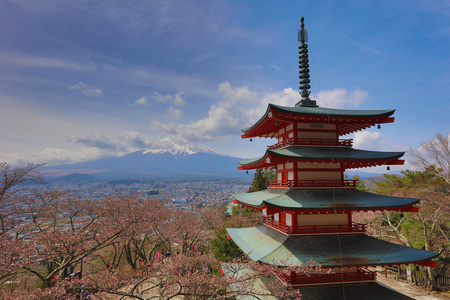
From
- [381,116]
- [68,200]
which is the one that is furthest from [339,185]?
[68,200]

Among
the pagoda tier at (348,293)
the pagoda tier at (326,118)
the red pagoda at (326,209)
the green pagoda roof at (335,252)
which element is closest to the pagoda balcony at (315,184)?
the red pagoda at (326,209)

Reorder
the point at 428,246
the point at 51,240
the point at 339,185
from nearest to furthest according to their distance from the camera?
the point at 339,185
the point at 51,240
the point at 428,246

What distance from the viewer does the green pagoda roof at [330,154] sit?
918cm

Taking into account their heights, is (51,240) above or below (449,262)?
above

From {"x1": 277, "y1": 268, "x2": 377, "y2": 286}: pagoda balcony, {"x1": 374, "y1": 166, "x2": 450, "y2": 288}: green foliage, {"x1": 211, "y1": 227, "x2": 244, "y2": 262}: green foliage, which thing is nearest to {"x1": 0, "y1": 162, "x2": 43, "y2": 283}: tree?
{"x1": 277, "y1": 268, "x2": 377, "y2": 286}: pagoda balcony

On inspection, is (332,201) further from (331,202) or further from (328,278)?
(328,278)

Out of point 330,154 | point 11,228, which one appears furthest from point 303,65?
point 11,228

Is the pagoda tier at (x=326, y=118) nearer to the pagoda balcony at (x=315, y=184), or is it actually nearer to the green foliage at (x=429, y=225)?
the pagoda balcony at (x=315, y=184)

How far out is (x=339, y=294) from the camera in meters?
8.45

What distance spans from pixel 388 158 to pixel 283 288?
22.7ft

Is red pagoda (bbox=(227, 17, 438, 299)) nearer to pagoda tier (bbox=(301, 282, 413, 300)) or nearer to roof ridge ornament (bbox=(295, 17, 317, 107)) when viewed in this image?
pagoda tier (bbox=(301, 282, 413, 300))

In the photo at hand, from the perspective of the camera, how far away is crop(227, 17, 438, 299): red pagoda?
8469mm

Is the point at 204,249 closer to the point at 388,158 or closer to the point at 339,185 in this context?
the point at 339,185

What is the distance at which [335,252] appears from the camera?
868cm
